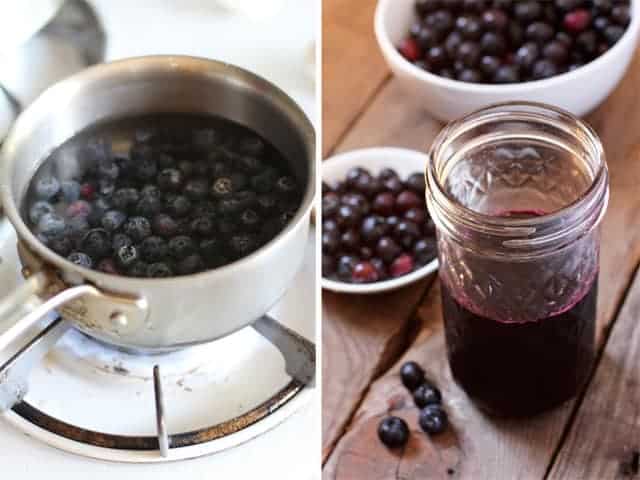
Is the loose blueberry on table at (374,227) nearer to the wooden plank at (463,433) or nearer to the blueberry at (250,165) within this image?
the wooden plank at (463,433)

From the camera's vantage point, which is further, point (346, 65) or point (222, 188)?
point (346, 65)

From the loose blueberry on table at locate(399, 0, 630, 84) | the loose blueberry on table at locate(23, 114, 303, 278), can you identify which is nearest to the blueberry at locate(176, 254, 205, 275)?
the loose blueberry on table at locate(23, 114, 303, 278)

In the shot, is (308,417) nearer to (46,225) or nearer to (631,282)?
(46,225)

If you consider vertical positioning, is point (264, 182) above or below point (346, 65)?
above

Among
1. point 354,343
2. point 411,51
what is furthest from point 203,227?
point 411,51

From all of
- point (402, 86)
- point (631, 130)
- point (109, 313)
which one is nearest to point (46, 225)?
point (109, 313)

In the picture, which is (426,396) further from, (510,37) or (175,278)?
(510,37)

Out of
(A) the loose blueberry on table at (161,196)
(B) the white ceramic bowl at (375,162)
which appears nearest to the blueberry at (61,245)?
(A) the loose blueberry on table at (161,196)
